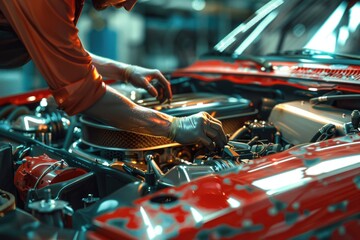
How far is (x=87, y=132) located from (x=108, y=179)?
0.43 meters

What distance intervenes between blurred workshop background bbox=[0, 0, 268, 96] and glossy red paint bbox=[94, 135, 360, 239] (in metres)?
6.84

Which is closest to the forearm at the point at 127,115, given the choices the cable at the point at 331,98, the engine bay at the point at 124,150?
the engine bay at the point at 124,150

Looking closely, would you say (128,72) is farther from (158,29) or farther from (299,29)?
(158,29)

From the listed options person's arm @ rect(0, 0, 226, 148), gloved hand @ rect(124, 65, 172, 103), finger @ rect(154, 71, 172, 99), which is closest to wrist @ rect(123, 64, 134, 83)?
gloved hand @ rect(124, 65, 172, 103)

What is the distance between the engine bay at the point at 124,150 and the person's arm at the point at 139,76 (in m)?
0.06

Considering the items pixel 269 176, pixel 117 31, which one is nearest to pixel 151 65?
pixel 117 31

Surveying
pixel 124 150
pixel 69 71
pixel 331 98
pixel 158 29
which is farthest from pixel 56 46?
pixel 158 29

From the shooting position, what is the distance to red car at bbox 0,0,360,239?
1.04m

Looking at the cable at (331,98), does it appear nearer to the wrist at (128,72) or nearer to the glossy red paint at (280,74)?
the glossy red paint at (280,74)

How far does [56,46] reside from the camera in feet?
4.90

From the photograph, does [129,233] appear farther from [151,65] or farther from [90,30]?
[151,65]

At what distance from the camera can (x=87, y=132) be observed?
1856 mm

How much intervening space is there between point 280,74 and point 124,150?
0.79 meters

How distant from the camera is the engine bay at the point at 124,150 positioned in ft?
4.13
